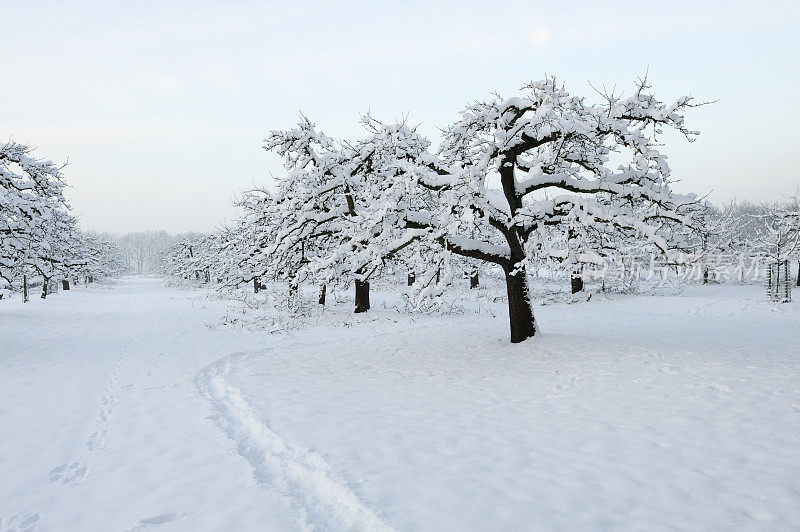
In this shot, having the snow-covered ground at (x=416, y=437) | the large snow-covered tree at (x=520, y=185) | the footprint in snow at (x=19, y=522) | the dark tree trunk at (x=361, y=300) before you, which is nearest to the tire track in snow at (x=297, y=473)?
the snow-covered ground at (x=416, y=437)

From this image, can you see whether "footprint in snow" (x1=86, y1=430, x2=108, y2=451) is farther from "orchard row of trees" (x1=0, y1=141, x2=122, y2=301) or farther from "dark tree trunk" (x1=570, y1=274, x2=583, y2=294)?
"dark tree trunk" (x1=570, y1=274, x2=583, y2=294)

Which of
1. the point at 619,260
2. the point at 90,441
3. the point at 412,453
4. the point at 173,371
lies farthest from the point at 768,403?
the point at 173,371

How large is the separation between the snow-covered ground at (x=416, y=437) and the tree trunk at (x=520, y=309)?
51 cm

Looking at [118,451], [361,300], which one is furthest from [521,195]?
[361,300]

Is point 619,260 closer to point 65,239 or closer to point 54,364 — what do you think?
point 54,364

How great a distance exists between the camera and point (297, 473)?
5.42 metres

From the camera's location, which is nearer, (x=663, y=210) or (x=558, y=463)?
(x=558, y=463)

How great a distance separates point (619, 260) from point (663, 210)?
1905 mm

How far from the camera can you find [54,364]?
1261 centimetres

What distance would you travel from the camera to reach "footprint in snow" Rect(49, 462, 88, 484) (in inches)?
216

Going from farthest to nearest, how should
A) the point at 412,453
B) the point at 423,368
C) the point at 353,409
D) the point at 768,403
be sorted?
the point at 423,368
the point at 353,409
the point at 768,403
the point at 412,453

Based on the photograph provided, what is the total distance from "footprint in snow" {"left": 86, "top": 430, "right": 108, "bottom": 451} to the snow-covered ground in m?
0.03

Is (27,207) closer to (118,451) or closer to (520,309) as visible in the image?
(118,451)

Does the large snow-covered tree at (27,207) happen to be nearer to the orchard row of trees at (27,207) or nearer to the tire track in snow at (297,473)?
the orchard row of trees at (27,207)
